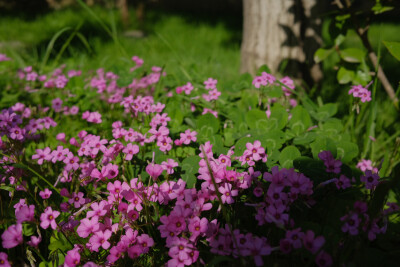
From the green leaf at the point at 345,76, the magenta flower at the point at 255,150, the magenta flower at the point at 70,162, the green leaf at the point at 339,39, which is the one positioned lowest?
the magenta flower at the point at 70,162

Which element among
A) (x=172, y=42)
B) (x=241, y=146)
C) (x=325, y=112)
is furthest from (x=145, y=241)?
(x=172, y=42)

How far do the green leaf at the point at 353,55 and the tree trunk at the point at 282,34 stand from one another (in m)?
0.57

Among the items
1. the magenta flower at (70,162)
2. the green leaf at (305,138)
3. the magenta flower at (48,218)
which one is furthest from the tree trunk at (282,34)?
the magenta flower at (48,218)

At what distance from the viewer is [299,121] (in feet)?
7.04

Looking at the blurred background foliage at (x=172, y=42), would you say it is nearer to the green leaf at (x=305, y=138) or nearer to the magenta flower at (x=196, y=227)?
the green leaf at (x=305, y=138)

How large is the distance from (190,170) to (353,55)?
1662 mm

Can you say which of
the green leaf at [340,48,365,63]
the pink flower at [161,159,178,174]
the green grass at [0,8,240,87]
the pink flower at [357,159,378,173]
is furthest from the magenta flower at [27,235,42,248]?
the green grass at [0,8,240,87]

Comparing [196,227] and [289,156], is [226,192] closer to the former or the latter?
[196,227]

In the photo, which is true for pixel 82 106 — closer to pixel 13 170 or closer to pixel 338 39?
pixel 13 170

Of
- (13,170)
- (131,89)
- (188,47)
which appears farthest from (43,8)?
(13,170)

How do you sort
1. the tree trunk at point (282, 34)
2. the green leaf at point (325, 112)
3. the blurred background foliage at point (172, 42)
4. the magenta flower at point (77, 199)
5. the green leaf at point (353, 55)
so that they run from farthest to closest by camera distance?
the tree trunk at point (282, 34) → the blurred background foliage at point (172, 42) → the green leaf at point (353, 55) → the green leaf at point (325, 112) → the magenta flower at point (77, 199)

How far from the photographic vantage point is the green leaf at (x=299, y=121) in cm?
212

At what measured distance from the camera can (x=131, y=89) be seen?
296 centimetres

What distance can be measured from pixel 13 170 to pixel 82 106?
3.51 feet
